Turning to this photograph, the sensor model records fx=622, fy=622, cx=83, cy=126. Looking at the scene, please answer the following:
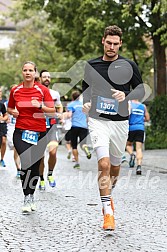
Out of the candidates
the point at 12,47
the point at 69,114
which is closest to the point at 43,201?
the point at 69,114

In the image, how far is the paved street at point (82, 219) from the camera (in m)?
5.69

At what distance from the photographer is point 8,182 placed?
11.3m

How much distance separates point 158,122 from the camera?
2367cm

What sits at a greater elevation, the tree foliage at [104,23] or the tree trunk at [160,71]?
the tree foliage at [104,23]

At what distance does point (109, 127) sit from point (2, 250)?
1.85 meters

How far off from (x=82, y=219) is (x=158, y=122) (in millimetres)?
16916

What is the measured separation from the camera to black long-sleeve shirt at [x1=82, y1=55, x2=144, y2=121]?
6492 millimetres

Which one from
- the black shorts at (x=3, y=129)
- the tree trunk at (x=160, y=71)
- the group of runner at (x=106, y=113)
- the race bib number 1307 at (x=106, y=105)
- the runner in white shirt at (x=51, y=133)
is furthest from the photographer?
the tree trunk at (x=160, y=71)

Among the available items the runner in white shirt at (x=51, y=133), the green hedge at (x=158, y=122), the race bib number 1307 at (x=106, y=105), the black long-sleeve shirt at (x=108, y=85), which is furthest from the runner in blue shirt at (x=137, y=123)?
the green hedge at (x=158, y=122)

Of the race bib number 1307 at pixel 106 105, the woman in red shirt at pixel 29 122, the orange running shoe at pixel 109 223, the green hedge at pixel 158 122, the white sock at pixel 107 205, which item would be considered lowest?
the green hedge at pixel 158 122

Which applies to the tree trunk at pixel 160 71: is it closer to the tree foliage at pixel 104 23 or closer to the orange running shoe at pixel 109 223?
the tree foliage at pixel 104 23

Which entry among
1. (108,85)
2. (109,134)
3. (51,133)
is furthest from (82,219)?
(51,133)

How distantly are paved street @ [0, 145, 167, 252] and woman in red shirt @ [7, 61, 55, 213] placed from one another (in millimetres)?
413

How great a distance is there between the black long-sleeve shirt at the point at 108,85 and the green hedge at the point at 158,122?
1620 cm
